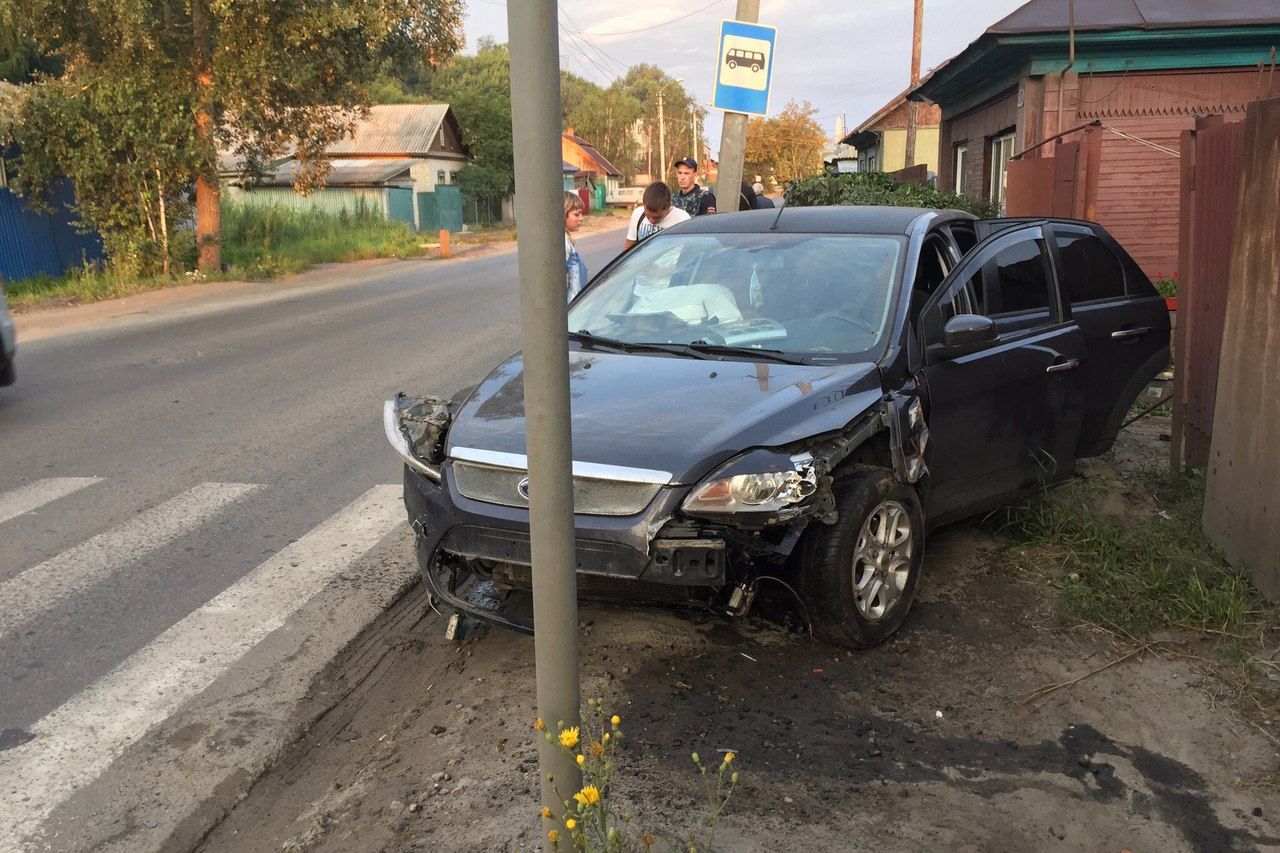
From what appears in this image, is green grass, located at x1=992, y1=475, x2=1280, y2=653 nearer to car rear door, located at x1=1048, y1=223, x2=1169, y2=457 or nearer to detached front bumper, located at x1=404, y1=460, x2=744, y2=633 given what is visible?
car rear door, located at x1=1048, y1=223, x2=1169, y2=457

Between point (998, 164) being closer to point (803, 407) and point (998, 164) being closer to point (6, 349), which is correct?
point (6, 349)

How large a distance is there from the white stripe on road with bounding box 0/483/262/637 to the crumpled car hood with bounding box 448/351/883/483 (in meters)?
2.10

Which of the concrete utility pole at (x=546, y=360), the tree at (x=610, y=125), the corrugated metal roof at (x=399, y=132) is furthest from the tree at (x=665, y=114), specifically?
the concrete utility pole at (x=546, y=360)

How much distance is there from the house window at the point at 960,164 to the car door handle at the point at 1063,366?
48.8 feet

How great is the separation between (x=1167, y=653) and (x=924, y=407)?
1.31 meters

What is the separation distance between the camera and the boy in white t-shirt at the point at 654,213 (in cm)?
870

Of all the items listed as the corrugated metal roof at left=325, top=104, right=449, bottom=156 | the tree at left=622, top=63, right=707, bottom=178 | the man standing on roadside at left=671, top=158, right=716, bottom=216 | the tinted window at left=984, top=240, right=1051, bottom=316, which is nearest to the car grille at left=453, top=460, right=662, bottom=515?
the tinted window at left=984, top=240, right=1051, bottom=316

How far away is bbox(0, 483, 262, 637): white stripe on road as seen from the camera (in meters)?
4.87

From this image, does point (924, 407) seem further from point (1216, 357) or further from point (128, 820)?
point (128, 820)

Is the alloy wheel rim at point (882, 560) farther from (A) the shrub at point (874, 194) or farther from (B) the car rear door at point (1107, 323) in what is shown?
(A) the shrub at point (874, 194)

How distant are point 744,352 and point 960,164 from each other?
56.0 ft

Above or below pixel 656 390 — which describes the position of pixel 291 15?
above

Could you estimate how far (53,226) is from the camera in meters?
20.7

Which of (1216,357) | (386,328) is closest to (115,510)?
(1216,357)
